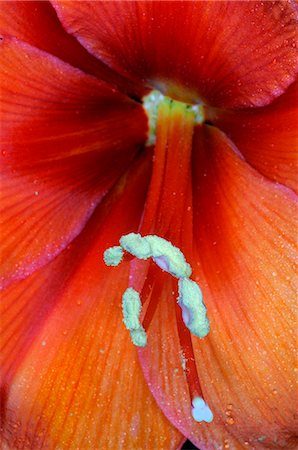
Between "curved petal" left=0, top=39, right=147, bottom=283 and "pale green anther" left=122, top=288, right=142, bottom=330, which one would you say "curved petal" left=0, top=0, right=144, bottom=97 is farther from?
"pale green anther" left=122, top=288, right=142, bottom=330

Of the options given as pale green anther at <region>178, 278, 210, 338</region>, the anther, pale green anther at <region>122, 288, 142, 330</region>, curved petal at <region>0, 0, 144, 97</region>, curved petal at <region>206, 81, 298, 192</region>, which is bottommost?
the anther

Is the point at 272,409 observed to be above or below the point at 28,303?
below

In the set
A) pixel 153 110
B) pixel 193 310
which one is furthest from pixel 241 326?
pixel 153 110

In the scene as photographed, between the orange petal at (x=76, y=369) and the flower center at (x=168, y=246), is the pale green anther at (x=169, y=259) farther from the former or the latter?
the orange petal at (x=76, y=369)

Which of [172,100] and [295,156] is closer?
[295,156]

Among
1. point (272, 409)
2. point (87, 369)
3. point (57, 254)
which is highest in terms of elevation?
point (57, 254)

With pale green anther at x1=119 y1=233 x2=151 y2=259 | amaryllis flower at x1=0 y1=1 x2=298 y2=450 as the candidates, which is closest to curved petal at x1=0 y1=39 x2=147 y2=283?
amaryllis flower at x1=0 y1=1 x2=298 y2=450

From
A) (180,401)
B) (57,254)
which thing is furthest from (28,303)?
(180,401)

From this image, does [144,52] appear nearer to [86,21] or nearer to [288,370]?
[86,21]

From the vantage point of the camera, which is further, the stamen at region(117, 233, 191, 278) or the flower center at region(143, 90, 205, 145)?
the flower center at region(143, 90, 205, 145)
